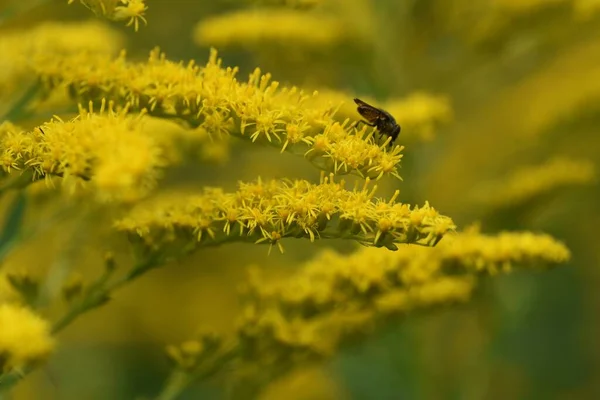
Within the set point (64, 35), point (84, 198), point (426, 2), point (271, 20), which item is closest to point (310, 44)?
point (271, 20)

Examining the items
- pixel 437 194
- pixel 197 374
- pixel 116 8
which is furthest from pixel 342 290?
pixel 437 194

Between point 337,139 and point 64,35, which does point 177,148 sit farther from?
point 337,139

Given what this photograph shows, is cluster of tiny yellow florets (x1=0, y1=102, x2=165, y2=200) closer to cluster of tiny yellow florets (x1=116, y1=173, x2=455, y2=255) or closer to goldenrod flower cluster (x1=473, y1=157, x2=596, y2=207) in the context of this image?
cluster of tiny yellow florets (x1=116, y1=173, x2=455, y2=255)

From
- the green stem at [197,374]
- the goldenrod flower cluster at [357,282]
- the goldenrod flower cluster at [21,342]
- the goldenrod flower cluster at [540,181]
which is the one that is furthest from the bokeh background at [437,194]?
the goldenrod flower cluster at [21,342]

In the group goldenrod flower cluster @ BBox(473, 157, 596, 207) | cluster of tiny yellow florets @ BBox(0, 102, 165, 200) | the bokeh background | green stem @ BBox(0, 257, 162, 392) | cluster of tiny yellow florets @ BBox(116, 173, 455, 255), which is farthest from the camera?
the bokeh background

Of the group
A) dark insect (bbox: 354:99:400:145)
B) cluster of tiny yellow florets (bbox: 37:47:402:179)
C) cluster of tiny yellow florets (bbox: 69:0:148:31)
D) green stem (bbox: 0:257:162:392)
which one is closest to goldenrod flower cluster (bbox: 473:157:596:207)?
dark insect (bbox: 354:99:400:145)

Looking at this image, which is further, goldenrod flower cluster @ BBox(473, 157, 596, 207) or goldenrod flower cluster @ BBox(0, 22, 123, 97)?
goldenrod flower cluster @ BBox(473, 157, 596, 207)

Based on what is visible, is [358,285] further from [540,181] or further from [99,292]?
[540,181]
